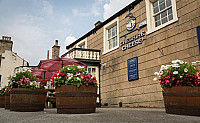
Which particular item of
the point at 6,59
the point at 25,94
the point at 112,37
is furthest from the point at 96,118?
the point at 6,59

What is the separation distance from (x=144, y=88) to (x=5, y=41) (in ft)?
57.0

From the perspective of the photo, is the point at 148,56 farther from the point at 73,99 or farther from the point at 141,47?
the point at 73,99

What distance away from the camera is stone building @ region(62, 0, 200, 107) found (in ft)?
23.5

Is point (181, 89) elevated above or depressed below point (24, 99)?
above

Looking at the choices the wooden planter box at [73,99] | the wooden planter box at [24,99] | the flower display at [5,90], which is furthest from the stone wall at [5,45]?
the wooden planter box at [73,99]

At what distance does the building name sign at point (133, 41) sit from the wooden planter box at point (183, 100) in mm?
5341

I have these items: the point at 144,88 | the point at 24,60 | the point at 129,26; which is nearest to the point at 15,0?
the point at 129,26

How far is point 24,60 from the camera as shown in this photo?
75.8ft

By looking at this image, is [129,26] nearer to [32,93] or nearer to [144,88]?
[144,88]

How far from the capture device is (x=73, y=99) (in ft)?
13.5

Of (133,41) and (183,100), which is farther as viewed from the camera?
(133,41)

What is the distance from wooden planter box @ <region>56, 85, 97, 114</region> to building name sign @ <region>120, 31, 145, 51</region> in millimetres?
5674

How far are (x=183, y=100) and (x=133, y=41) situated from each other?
20.0 feet

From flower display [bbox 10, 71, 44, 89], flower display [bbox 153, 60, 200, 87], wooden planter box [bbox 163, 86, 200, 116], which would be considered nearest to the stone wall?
flower display [bbox 10, 71, 44, 89]
